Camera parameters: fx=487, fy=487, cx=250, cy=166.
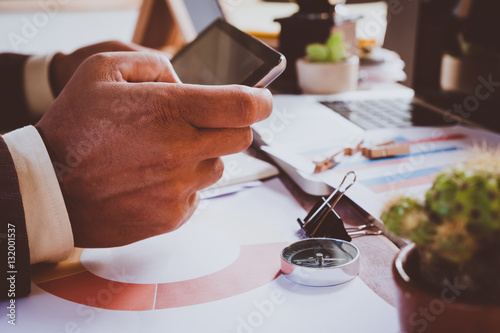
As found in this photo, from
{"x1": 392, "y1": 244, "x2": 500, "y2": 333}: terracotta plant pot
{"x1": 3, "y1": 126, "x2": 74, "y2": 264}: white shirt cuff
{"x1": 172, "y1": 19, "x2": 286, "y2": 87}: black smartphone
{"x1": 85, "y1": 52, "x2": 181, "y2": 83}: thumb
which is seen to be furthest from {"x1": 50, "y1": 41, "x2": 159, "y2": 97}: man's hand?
{"x1": 392, "y1": 244, "x2": 500, "y2": 333}: terracotta plant pot

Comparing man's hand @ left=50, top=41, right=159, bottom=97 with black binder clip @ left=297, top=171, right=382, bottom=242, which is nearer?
black binder clip @ left=297, top=171, right=382, bottom=242

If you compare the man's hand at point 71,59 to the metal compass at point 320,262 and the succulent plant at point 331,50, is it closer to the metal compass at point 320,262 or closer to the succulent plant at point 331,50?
the succulent plant at point 331,50

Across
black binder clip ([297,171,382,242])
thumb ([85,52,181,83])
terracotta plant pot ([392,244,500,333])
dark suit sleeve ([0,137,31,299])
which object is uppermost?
thumb ([85,52,181,83])

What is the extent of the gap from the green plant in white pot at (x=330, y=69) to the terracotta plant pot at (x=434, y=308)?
3.15ft

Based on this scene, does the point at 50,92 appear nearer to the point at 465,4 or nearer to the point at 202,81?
the point at 202,81

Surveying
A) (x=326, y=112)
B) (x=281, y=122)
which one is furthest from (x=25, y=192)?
(x=326, y=112)

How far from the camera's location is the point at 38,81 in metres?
1.11

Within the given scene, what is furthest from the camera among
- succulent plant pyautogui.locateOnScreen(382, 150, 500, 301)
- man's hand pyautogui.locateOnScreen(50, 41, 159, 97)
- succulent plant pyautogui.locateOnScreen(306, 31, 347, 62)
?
succulent plant pyautogui.locateOnScreen(306, 31, 347, 62)

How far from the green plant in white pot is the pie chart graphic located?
714 mm

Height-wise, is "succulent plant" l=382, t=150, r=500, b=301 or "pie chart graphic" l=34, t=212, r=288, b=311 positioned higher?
"succulent plant" l=382, t=150, r=500, b=301

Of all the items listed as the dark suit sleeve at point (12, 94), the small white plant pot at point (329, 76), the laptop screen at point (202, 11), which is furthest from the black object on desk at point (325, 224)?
the laptop screen at point (202, 11)

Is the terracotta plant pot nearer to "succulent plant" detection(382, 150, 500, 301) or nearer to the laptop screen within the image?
"succulent plant" detection(382, 150, 500, 301)

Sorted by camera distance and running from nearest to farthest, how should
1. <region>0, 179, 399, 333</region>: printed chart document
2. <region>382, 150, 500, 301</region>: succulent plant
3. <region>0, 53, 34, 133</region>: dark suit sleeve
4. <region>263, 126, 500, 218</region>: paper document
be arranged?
<region>382, 150, 500, 301</region>: succulent plant, <region>0, 179, 399, 333</region>: printed chart document, <region>263, 126, 500, 218</region>: paper document, <region>0, 53, 34, 133</region>: dark suit sleeve

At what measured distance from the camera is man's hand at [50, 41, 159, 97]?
1.00 m
